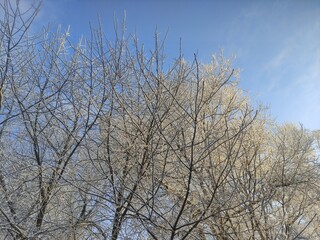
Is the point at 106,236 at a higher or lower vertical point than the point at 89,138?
lower

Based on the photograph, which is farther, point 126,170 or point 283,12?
point 283,12

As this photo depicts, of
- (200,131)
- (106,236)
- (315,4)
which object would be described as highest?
(315,4)

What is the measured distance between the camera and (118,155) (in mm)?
3619

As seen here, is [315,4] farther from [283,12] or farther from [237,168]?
[237,168]

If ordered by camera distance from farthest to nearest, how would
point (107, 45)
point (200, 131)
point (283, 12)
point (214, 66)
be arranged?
1. point (214, 66)
2. point (283, 12)
3. point (200, 131)
4. point (107, 45)

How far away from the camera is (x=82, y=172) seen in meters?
3.93

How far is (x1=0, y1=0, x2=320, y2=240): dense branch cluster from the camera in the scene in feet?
10.7

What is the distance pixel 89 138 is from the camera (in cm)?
382

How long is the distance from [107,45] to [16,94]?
1264 mm

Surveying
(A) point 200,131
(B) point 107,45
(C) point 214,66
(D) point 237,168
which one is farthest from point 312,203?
→ (B) point 107,45

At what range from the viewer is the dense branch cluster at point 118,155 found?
3.28m

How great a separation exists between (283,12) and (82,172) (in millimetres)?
3658

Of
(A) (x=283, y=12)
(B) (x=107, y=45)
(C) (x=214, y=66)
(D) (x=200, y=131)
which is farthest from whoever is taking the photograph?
(C) (x=214, y=66)

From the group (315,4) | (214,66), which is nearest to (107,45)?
(214,66)
